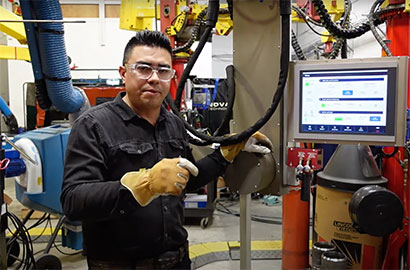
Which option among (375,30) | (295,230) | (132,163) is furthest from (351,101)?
(295,230)

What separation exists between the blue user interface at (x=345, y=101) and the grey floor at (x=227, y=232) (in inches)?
81.5

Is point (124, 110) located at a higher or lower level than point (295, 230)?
higher

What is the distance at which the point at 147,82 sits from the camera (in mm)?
1471

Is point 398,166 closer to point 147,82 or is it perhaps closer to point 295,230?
point 295,230

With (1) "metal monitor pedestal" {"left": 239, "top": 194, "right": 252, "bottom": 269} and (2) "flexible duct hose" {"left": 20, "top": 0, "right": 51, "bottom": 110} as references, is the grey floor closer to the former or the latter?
(2) "flexible duct hose" {"left": 20, "top": 0, "right": 51, "bottom": 110}

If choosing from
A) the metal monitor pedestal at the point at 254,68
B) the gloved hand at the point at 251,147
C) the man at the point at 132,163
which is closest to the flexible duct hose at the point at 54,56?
the man at the point at 132,163

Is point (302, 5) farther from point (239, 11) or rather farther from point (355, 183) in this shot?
point (239, 11)

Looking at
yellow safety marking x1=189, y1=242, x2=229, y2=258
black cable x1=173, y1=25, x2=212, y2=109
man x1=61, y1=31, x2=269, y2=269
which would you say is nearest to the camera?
man x1=61, y1=31, x2=269, y2=269

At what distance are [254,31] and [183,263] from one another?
103cm

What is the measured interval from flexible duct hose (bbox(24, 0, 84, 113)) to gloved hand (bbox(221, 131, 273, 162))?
137cm

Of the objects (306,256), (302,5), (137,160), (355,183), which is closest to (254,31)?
(137,160)

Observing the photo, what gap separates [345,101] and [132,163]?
0.90m

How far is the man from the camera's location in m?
1.33

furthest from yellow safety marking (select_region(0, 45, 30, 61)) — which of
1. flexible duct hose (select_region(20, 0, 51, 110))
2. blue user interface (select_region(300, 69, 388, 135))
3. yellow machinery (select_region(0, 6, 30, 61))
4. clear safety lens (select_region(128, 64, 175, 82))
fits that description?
blue user interface (select_region(300, 69, 388, 135))
